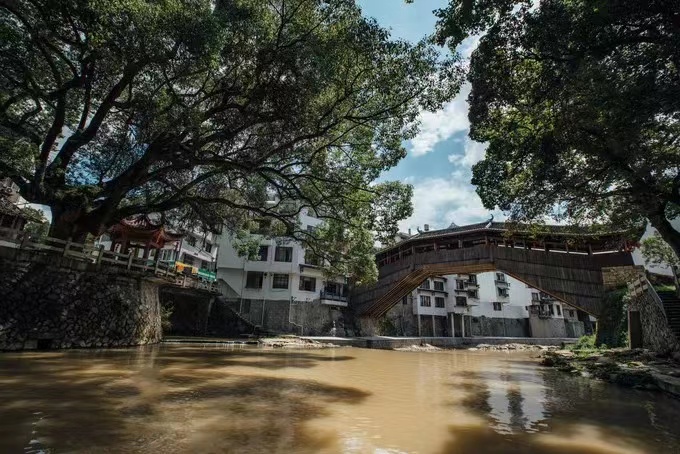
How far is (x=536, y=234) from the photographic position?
1805cm

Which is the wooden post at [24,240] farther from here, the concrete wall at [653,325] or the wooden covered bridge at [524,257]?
the concrete wall at [653,325]

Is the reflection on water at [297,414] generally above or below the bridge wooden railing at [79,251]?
below

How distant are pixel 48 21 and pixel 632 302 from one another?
977 inches

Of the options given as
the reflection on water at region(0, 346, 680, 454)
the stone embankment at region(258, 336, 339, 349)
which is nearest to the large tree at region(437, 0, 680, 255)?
the reflection on water at region(0, 346, 680, 454)

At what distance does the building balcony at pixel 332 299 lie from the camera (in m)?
33.5

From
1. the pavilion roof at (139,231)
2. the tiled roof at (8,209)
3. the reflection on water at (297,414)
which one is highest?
the tiled roof at (8,209)

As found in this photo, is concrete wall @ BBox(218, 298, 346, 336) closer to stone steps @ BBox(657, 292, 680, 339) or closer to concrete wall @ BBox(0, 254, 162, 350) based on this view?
concrete wall @ BBox(0, 254, 162, 350)

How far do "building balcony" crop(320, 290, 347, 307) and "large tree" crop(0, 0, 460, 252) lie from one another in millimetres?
17997

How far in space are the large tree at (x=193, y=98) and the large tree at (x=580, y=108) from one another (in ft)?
7.53

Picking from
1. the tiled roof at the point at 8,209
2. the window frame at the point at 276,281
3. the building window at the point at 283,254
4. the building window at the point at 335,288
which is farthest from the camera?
the building window at the point at 335,288

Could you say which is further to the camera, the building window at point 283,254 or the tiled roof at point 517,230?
the building window at point 283,254

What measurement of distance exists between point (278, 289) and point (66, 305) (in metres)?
20.3

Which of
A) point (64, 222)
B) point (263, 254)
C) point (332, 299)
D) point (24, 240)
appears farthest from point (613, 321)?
point (24, 240)

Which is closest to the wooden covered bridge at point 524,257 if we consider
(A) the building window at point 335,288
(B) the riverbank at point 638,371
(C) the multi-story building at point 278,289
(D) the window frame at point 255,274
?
(A) the building window at point 335,288
